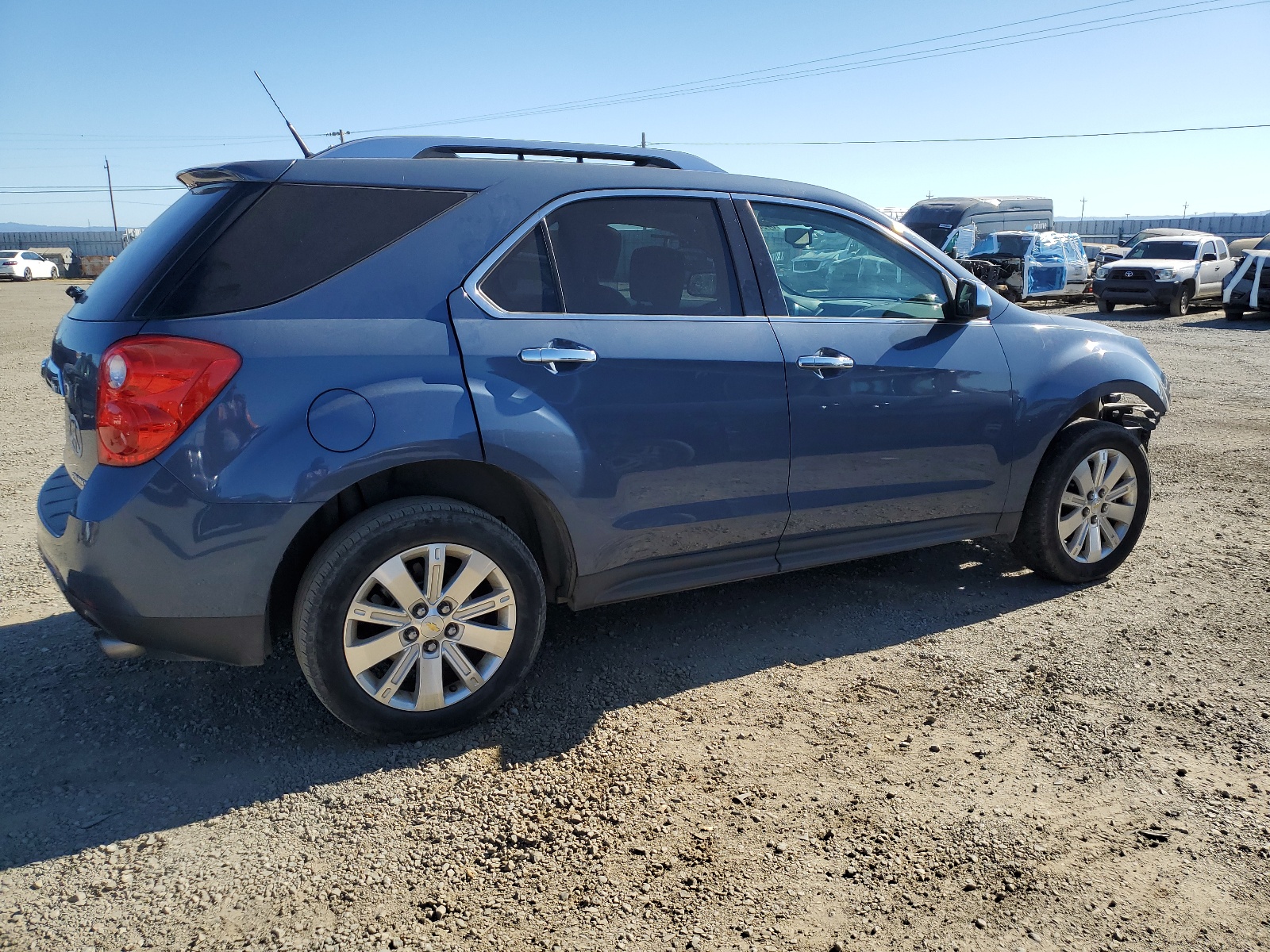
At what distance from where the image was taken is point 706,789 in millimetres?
2916

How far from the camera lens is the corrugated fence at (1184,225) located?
66250mm

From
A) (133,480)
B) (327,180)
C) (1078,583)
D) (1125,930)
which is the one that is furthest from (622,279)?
(1078,583)

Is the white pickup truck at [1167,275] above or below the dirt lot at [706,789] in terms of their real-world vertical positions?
above

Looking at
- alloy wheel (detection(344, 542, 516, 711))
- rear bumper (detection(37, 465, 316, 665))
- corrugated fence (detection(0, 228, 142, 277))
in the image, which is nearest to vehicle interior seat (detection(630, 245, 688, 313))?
alloy wheel (detection(344, 542, 516, 711))

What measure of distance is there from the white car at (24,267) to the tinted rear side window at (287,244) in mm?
49212

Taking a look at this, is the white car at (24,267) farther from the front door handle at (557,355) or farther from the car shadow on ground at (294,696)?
the front door handle at (557,355)

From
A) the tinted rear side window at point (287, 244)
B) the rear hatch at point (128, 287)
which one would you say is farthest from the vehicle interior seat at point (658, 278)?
the rear hatch at point (128, 287)

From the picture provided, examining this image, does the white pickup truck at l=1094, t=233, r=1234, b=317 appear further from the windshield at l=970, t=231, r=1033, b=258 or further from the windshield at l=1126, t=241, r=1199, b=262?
the windshield at l=970, t=231, r=1033, b=258

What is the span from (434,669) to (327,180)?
1.62 metres

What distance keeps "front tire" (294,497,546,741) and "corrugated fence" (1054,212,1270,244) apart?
232ft

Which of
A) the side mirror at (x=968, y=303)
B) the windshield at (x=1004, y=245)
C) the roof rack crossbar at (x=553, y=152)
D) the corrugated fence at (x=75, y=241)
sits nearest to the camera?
the roof rack crossbar at (x=553, y=152)

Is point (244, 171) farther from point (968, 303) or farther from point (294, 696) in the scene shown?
point (968, 303)

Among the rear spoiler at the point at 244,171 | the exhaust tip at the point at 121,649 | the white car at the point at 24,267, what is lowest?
the exhaust tip at the point at 121,649

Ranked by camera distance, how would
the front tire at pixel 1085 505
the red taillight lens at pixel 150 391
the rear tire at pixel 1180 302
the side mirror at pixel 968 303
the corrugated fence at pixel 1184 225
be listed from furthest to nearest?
1. the corrugated fence at pixel 1184 225
2. the rear tire at pixel 1180 302
3. the front tire at pixel 1085 505
4. the side mirror at pixel 968 303
5. the red taillight lens at pixel 150 391
